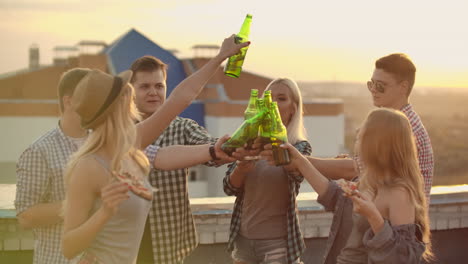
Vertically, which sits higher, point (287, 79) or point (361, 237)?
point (287, 79)

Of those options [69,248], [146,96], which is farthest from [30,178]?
[146,96]

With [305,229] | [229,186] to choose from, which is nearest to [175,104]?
[229,186]

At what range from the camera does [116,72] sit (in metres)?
33.1

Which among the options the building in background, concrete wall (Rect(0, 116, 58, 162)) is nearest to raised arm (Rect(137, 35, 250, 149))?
the building in background

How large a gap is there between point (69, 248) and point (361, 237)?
1.22 m

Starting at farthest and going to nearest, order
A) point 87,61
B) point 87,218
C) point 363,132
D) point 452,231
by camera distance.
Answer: point 87,61, point 452,231, point 363,132, point 87,218

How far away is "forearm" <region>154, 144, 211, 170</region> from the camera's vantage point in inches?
115

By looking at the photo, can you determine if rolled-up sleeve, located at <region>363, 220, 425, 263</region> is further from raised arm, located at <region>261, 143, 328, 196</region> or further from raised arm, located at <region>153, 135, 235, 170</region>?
raised arm, located at <region>153, 135, 235, 170</region>

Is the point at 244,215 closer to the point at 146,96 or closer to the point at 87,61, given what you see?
the point at 146,96

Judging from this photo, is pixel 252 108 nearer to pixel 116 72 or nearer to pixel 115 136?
pixel 115 136

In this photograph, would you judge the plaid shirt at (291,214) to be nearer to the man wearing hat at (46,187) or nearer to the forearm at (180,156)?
the forearm at (180,156)

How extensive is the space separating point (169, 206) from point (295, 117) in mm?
803

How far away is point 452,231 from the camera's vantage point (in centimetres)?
475

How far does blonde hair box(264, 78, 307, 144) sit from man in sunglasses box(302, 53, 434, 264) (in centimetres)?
16
